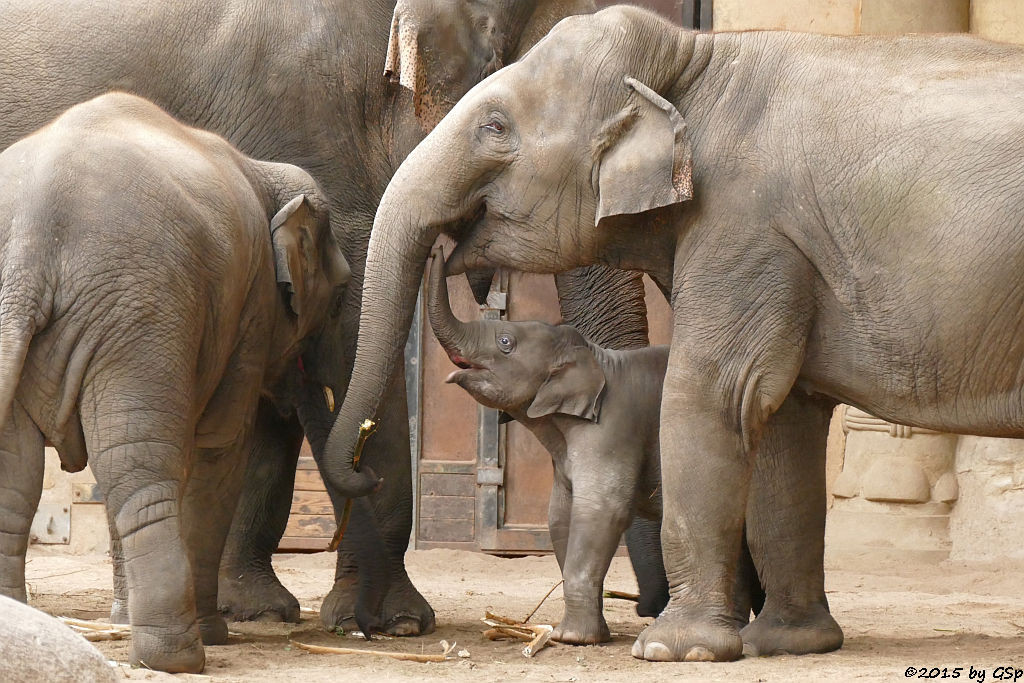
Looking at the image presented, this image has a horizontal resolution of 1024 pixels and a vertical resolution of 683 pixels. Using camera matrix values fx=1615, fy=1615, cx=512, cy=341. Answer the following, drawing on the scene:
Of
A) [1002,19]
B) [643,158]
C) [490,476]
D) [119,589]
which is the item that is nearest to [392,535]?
[119,589]

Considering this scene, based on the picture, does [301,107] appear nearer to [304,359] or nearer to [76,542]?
[304,359]

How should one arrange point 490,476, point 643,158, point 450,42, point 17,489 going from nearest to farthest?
point 17,489, point 643,158, point 450,42, point 490,476

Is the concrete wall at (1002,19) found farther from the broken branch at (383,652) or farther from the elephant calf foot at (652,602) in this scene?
the broken branch at (383,652)

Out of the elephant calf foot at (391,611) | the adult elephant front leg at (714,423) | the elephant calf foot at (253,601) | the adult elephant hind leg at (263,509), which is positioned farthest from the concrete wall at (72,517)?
the adult elephant front leg at (714,423)

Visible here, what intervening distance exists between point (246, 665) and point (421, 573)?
362cm

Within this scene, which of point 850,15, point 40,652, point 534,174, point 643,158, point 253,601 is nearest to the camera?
point 40,652

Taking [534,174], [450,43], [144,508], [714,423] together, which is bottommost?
[144,508]

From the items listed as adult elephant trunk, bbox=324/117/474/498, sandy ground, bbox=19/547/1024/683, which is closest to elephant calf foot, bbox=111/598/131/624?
sandy ground, bbox=19/547/1024/683

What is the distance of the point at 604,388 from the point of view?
530 centimetres

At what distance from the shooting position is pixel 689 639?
15.4ft

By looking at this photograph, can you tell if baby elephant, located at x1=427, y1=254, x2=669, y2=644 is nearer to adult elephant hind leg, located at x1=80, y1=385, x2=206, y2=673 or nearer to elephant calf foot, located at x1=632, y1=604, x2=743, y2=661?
elephant calf foot, located at x1=632, y1=604, x2=743, y2=661

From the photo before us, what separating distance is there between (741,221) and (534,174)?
2.10 ft

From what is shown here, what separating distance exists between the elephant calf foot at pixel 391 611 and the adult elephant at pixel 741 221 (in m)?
0.80

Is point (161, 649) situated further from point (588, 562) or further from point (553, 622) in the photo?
point (553, 622)
